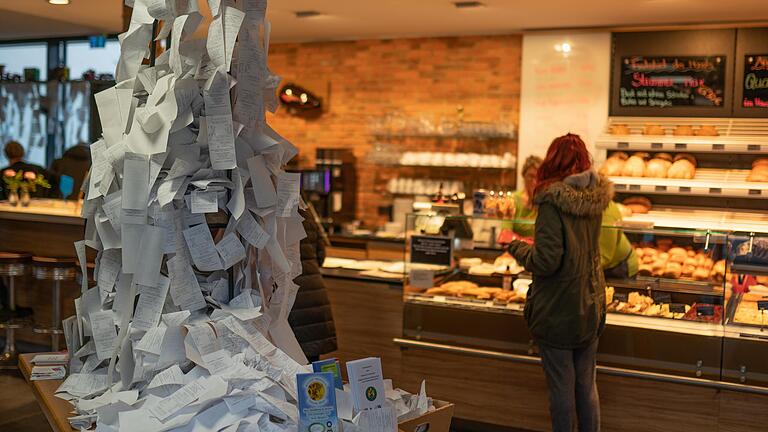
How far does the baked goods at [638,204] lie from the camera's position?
22.7 ft

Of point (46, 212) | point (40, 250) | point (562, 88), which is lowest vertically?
point (40, 250)

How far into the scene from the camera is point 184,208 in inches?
93.2

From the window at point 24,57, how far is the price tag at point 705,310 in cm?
865

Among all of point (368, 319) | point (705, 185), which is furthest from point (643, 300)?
point (705, 185)

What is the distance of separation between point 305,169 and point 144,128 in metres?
6.39

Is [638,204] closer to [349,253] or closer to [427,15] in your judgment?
[427,15]

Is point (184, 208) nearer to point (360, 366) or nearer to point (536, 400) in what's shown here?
point (360, 366)

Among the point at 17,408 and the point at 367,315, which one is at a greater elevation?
the point at 367,315

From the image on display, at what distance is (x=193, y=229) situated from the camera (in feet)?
7.70

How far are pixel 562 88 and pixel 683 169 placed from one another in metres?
1.42

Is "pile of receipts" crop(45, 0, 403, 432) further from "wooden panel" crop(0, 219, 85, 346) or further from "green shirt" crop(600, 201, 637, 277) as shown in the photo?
"wooden panel" crop(0, 219, 85, 346)

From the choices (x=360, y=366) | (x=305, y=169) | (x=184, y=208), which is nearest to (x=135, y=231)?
(x=184, y=208)

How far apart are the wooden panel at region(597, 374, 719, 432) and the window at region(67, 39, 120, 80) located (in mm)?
7712

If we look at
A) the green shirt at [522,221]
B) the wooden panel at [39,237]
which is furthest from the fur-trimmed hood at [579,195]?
the wooden panel at [39,237]
